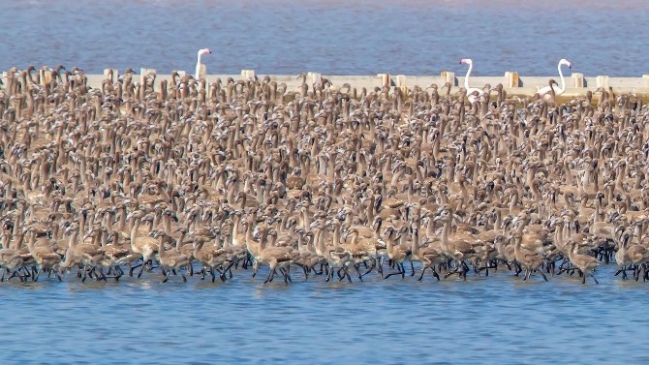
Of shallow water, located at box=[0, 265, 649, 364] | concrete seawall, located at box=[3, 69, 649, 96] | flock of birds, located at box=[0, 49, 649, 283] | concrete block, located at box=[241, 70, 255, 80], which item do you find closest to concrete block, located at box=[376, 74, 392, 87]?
concrete seawall, located at box=[3, 69, 649, 96]

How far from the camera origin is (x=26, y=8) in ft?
440

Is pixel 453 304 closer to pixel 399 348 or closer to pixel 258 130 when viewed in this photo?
pixel 399 348

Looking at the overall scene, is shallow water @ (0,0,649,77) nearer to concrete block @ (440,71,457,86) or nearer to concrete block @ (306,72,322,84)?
concrete block @ (440,71,457,86)

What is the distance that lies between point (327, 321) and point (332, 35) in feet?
264

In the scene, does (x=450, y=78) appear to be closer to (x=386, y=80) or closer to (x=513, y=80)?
(x=513, y=80)

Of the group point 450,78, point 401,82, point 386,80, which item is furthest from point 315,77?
point 450,78

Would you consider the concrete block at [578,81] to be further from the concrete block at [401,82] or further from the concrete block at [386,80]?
the concrete block at [386,80]

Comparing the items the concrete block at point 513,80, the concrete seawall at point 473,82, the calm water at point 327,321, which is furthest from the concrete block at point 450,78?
the calm water at point 327,321

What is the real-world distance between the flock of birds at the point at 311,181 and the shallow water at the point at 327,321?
0.44 m

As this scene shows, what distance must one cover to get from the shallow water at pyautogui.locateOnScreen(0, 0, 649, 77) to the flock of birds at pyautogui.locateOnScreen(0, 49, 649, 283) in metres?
30.0

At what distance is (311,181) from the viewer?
1304 inches

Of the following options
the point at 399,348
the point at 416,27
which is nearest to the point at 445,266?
the point at 399,348

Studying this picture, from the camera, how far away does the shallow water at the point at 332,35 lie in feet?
254

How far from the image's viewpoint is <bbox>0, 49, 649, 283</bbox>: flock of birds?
26812 millimetres
